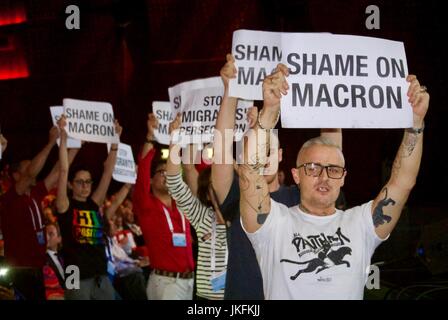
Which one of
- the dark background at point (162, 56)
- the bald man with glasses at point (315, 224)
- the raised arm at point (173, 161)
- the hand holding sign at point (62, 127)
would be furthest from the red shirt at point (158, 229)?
the dark background at point (162, 56)

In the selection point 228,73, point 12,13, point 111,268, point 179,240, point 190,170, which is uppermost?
point 12,13

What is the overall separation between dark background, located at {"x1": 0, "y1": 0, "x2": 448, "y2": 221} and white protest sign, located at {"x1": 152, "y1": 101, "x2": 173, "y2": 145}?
596 centimetres

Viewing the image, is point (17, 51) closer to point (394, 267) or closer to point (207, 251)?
point (394, 267)

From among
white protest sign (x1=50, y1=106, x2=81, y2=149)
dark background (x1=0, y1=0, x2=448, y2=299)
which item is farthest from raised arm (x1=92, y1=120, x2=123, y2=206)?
dark background (x1=0, y1=0, x2=448, y2=299)

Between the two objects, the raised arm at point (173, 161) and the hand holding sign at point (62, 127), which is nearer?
the raised arm at point (173, 161)

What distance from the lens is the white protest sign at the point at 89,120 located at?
711 cm

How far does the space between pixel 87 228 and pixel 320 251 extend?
12.5ft

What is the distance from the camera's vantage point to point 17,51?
54.6 ft

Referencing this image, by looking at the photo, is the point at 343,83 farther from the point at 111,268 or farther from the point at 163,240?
the point at 111,268

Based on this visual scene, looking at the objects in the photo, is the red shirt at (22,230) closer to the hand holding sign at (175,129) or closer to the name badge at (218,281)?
the hand holding sign at (175,129)

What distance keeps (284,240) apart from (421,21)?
409 inches

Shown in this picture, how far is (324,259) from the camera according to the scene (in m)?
3.22

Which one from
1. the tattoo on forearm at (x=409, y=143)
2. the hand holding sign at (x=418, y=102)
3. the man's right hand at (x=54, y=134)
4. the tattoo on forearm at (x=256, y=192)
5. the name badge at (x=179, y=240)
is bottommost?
the name badge at (x=179, y=240)

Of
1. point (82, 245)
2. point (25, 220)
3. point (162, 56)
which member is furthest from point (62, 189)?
point (162, 56)
